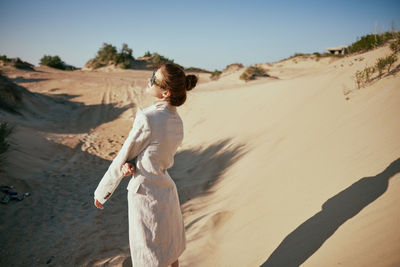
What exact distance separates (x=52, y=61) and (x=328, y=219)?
3080 centimetres

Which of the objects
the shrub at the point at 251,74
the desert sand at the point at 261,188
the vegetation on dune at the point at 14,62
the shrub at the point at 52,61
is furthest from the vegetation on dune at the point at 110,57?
the desert sand at the point at 261,188

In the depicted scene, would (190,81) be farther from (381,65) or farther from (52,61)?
(52,61)

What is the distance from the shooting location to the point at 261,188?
3.54 m

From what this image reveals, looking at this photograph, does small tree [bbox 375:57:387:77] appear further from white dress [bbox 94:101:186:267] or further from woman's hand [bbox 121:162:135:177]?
woman's hand [bbox 121:162:135:177]

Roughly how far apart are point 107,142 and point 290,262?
726cm

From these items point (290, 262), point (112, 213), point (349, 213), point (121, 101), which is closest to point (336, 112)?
point (349, 213)

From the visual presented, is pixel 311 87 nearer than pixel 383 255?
No

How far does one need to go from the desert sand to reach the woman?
3.47 feet

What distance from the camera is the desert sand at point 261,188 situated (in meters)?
2.16

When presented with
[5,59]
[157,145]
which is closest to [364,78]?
[157,145]

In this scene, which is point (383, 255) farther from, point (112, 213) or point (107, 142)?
point (107, 142)

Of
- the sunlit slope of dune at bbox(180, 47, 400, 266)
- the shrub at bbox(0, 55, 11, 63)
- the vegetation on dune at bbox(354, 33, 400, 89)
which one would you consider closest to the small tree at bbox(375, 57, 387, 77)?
the vegetation on dune at bbox(354, 33, 400, 89)

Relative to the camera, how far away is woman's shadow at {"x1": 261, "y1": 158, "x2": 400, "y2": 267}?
2104 millimetres

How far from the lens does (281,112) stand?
6.42 meters
